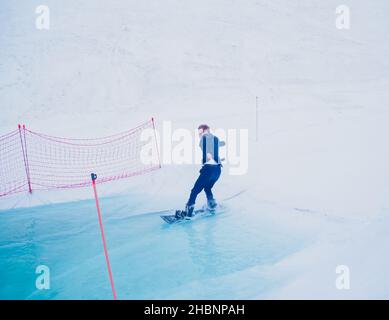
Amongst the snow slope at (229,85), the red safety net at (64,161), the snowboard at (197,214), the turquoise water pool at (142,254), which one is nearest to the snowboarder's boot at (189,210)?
the snowboard at (197,214)

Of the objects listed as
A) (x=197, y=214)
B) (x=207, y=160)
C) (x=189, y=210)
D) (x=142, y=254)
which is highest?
(x=207, y=160)

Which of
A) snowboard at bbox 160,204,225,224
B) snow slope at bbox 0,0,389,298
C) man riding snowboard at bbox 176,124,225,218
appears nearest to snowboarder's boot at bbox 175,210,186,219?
snowboard at bbox 160,204,225,224

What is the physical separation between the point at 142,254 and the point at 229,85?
10.1 m

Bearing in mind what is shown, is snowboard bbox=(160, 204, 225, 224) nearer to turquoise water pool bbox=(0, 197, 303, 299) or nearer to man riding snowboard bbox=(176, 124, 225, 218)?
turquoise water pool bbox=(0, 197, 303, 299)

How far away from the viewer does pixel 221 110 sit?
39.4 feet

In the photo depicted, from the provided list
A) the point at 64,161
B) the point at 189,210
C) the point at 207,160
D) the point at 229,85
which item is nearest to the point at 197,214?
the point at 189,210

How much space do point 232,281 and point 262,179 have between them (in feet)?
11.0

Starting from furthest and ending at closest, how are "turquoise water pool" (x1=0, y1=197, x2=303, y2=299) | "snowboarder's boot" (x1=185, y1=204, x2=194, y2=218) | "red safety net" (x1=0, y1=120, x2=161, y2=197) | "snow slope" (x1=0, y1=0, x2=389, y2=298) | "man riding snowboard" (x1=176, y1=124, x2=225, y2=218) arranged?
1. "red safety net" (x1=0, y1=120, x2=161, y2=197)
2. "snow slope" (x1=0, y1=0, x2=389, y2=298)
3. "snowboarder's boot" (x1=185, y1=204, x2=194, y2=218)
4. "man riding snowboard" (x1=176, y1=124, x2=225, y2=218)
5. "turquoise water pool" (x1=0, y1=197, x2=303, y2=299)

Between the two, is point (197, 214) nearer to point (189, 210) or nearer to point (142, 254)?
point (189, 210)

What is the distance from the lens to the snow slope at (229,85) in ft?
22.0

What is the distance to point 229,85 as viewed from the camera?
13.6 metres

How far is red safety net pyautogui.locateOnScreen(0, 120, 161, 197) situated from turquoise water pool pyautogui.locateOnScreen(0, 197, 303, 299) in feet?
4.81

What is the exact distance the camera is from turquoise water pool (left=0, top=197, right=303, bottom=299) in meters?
3.90

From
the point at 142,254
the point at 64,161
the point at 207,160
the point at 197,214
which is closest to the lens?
the point at 142,254
